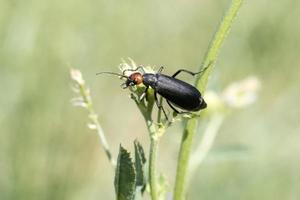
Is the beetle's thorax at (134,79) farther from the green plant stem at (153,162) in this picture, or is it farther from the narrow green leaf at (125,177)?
the narrow green leaf at (125,177)

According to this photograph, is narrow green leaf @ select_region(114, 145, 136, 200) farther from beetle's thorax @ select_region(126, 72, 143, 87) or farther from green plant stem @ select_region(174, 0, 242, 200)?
beetle's thorax @ select_region(126, 72, 143, 87)

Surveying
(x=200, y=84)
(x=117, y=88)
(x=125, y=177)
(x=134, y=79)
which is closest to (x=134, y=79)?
(x=134, y=79)

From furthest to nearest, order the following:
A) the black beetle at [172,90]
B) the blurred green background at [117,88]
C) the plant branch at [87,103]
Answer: the blurred green background at [117,88] → the plant branch at [87,103] → the black beetle at [172,90]

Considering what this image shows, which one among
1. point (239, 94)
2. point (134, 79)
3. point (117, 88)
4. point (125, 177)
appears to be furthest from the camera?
point (117, 88)

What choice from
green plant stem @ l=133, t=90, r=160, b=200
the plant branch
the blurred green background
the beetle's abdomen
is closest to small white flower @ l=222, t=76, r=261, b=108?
the blurred green background

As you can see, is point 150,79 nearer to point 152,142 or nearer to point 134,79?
point 134,79

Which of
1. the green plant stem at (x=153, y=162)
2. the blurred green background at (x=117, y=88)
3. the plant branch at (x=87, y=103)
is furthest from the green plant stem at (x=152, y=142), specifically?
the blurred green background at (x=117, y=88)
